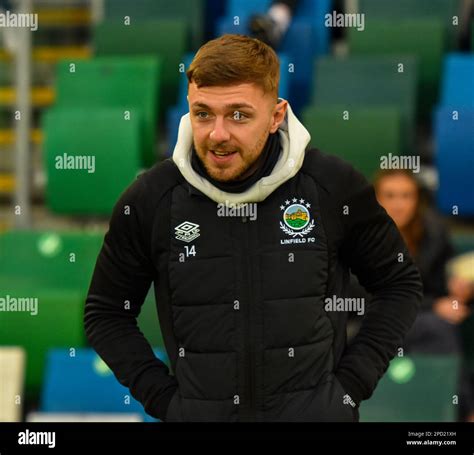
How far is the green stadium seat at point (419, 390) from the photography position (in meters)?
2.87

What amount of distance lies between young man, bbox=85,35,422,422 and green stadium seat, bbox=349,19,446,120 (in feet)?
7.46

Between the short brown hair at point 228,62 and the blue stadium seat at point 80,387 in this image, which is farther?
the blue stadium seat at point 80,387

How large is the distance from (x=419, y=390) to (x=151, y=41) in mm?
1731

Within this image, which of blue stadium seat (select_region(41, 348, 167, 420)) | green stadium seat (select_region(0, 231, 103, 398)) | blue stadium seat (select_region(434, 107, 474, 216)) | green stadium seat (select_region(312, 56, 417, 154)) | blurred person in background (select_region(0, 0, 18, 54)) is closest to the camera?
blue stadium seat (select_region(41, 348, 167, 420))

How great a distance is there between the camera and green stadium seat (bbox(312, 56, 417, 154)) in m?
3.84

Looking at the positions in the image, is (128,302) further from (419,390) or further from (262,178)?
(419,390)

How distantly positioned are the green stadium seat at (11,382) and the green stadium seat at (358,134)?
3.33 ft

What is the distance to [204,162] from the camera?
180cm

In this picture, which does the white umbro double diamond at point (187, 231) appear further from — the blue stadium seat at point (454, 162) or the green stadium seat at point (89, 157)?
the blue stadium seat at point (454, 162)

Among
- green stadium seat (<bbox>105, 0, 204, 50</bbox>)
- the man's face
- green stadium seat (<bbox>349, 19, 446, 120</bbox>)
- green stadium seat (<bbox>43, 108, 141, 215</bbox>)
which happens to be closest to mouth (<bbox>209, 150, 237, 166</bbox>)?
the man's face

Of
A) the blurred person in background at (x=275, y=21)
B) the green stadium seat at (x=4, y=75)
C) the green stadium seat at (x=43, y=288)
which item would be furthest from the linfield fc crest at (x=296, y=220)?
the green stadium seat at (x=4, y=75)

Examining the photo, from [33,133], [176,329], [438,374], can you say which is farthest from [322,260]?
[33,133]

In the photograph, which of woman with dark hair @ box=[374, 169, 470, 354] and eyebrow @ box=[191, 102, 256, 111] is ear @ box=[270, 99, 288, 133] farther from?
woman with dark hair @ box=[374, 169, 470, 354]
